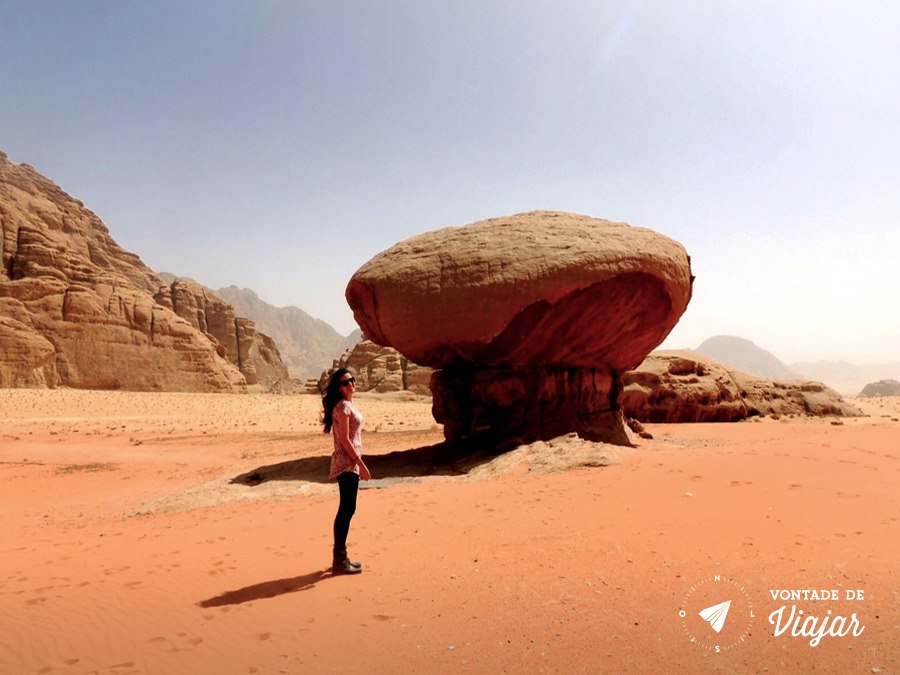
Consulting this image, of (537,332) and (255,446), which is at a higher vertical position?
(537,332)

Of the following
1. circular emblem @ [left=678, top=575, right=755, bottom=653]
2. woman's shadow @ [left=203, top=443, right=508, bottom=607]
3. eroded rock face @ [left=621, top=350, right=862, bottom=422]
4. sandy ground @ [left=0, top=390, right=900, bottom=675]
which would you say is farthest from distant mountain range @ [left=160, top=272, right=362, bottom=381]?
circular emblem @ [left=678, top=575, right=755, bottom=653]

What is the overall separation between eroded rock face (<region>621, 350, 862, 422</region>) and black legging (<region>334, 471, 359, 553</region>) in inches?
613

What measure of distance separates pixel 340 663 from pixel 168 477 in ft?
34.4

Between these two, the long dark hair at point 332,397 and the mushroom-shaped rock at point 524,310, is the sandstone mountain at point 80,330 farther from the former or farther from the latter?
the long dark hair at point 332,397

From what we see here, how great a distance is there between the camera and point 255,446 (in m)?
16.6

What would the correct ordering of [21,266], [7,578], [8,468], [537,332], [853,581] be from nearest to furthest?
[853,581] → [7,578] → [537,332] → [8,468] → [21,266]

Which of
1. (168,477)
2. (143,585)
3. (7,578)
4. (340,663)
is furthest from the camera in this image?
(168,477)

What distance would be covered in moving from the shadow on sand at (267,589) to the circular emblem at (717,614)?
9.13ft

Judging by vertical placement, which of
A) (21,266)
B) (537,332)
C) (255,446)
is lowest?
(255,446)

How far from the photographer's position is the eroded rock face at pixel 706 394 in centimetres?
1958

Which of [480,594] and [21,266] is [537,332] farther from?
[21,266]

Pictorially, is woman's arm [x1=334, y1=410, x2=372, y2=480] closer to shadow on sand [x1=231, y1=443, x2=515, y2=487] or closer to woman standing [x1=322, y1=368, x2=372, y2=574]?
woman standing [x1=322, y1=368, x2=372, y2=574]

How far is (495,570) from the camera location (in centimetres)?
419

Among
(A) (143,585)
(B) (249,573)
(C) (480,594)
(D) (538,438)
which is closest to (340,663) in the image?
(C) (480,594)
